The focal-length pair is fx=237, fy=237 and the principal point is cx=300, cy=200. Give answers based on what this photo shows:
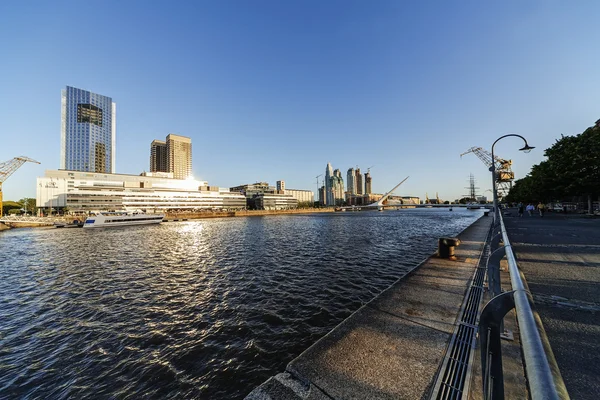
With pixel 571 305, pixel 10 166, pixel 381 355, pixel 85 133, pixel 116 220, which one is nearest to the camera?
pixel 381 355

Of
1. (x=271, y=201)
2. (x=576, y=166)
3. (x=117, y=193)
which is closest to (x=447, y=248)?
(x=576, y=166)

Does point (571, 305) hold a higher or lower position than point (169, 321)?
higher

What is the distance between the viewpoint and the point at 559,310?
5543 mm

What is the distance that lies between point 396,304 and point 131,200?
5560 inches

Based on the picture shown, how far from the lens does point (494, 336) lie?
2.29 meters

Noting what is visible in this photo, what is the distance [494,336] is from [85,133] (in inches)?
9419

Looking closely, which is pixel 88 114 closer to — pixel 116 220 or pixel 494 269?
pixel 116 220

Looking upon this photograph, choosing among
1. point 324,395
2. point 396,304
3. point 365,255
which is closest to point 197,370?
point 324,395

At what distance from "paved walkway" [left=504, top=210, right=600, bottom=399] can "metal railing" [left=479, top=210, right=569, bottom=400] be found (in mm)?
2021

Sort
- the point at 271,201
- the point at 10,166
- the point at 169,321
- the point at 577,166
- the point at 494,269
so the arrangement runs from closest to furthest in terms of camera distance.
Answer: the point at 494,269 < the point at 169,321 < the point at 577,166 < the point at 10,166 < the point at 271,201

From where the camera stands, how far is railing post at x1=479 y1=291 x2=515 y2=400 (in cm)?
220

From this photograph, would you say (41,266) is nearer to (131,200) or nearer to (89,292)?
(89,292)

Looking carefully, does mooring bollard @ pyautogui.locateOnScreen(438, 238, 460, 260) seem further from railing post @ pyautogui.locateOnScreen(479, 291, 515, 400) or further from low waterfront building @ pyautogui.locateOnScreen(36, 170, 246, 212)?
low waterfront building @ pyautogui.locateOnScreen(36, 170, 246, 212)

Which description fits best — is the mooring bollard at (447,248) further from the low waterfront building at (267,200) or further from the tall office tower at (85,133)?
the tall office tower at (85,133)
